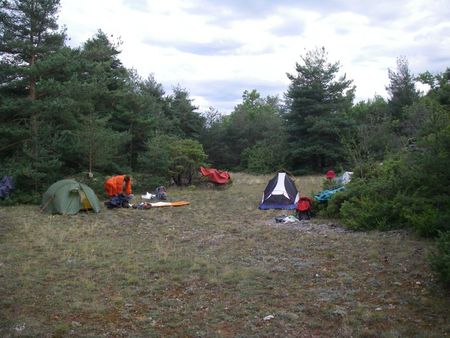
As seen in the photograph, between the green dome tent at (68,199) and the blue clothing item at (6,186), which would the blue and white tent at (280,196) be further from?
the blue clothing item at (6,186)

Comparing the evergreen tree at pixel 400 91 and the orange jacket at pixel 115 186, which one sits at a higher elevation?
the evergreen tree at pixel 400 91

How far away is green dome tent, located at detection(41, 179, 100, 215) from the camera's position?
11.7 metres

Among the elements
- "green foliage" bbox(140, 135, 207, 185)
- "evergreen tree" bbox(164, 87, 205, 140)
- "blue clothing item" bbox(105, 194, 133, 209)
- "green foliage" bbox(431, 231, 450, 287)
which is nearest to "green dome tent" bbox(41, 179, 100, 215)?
"blue clothing item" bbox(105, 194, 133, 209)

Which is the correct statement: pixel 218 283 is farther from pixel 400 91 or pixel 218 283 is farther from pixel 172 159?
pixel 400 91

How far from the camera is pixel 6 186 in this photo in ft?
43.7

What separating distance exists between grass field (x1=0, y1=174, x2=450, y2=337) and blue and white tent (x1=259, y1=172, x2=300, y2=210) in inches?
110

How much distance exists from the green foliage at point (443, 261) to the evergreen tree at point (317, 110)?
21.0 metres

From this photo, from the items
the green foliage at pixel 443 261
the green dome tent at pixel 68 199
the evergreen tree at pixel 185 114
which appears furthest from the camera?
the evergreen tree at pixel 185 114

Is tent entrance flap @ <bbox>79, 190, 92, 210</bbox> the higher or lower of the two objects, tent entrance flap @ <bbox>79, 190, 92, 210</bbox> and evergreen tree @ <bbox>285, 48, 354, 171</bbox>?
the lower

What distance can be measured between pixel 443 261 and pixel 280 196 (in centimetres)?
804

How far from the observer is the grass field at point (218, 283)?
4.35 meters

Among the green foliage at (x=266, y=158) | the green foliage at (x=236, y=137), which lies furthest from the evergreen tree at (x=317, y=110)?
the green foliage at (x=236, y=137)

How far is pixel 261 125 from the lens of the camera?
35344 mm

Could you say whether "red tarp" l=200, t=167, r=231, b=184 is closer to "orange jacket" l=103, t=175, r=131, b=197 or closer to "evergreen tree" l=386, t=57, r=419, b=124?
"orange jacket" l=103, t=175, r=131, b=197
